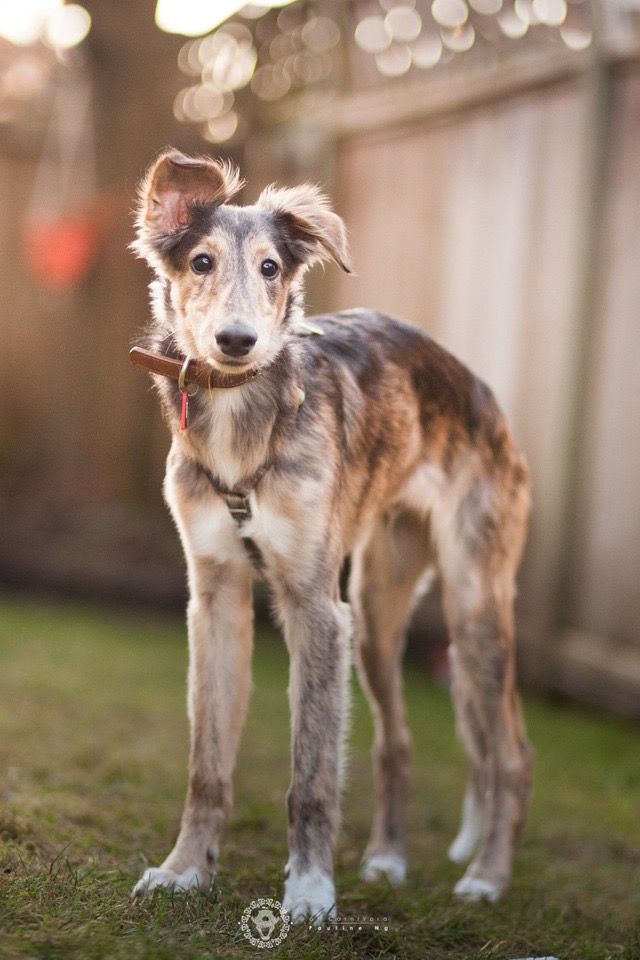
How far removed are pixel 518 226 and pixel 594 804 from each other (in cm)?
297

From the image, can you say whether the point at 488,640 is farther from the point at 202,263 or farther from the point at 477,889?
the point at 202,263

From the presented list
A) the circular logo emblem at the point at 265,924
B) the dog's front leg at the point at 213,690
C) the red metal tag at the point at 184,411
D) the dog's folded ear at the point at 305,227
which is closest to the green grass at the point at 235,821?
the circular logo emblem at the point at 265,924

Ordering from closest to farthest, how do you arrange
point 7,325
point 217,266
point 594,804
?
point 217,266 < point 594,804 < point 7,325

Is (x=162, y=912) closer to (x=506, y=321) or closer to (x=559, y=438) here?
(x=559, y=438)

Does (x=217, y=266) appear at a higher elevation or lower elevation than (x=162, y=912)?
higher

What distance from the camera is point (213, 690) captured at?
317 centimetres

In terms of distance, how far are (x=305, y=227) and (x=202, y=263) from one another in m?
0.33

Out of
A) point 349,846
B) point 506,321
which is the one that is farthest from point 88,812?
point 506,321

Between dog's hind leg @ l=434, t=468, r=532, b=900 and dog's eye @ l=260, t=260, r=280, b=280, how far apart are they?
114 centimetres

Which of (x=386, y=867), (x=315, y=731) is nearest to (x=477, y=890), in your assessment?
(x=386, y=867)

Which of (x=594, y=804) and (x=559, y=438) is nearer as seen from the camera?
(x=594, y=804)

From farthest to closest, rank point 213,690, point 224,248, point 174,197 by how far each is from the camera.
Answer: point 213,690 < point 174,197 < point 224,248

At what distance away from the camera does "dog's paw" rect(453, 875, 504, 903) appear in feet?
11.3

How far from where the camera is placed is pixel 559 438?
582 cm
